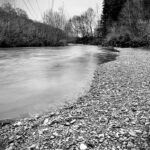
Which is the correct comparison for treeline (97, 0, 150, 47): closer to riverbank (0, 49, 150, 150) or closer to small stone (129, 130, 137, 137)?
riverbank (0, 49, 150, 150)

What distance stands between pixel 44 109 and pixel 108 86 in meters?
2.57

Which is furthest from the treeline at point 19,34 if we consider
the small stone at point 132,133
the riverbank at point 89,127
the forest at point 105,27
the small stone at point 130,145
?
the small stone at point 130,145

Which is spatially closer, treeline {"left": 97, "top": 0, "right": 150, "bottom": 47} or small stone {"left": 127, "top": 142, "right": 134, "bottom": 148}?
small stone {"left": 127, "top": 142, "right": 134, "bottom": 148}

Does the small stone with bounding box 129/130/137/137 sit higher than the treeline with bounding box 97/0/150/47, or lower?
lower

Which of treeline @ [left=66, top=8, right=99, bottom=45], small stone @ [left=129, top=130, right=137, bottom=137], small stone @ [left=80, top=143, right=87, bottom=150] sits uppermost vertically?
treeline @ [left=66, top=8, right=99, bottom=45]

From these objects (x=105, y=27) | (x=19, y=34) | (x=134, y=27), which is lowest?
(x=19, y=34)

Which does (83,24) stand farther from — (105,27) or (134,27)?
(134,27)

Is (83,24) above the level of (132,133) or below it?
above

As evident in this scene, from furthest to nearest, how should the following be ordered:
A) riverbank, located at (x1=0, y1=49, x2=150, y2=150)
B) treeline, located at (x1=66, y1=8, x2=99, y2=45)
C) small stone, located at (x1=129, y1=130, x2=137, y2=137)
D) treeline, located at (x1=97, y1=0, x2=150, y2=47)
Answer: treeline, located at (x1=66, y1=8, x2=99, y2=45) < treeline, located at (x1=97, y1=0, x2=150, y2=47) < small stone, located at (x1=129, y1=130, x2=137, y2=137) < riverbank, located at (x1=0, y1=49, x2=150, y2=150)

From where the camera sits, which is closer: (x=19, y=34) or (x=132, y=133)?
(x=132, y=133)

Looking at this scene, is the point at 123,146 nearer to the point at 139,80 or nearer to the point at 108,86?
the point at 108,86

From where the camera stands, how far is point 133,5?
1231 inches

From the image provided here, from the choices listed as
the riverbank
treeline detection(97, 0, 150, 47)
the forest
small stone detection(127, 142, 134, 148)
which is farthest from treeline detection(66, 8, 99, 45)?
small stone detection(127, 142, 134, 148)

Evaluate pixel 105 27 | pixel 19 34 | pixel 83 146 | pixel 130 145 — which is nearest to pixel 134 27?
pixel 105 27
